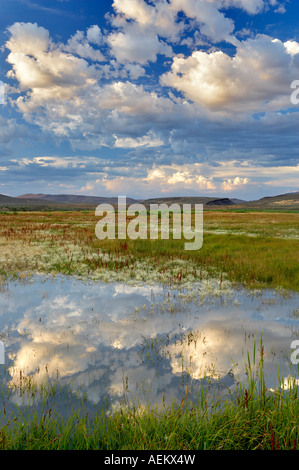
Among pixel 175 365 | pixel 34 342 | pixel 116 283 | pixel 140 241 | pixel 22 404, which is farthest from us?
pixel 140 241

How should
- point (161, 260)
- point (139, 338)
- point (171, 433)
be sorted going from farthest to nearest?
point (161, 260) → point (139, 338) → point (171, 433)

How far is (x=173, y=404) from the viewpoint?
14.3ft

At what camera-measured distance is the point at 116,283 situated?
508 inches

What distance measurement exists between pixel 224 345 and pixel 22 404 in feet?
15.1

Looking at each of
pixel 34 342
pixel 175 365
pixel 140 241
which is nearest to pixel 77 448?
pixel 175 365

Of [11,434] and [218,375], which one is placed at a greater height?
[11,434]

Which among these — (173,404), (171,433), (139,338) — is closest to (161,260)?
(139,338)

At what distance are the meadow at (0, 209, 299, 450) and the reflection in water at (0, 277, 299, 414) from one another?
481mm

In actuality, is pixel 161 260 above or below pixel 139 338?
above

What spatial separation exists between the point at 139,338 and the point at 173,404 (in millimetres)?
2714

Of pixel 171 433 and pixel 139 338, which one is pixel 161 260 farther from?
pixel 171 433

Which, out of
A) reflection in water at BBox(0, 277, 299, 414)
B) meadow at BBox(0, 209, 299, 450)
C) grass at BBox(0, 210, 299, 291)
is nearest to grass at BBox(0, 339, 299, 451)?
meadow at BBox(0, 209, 299, 450)
